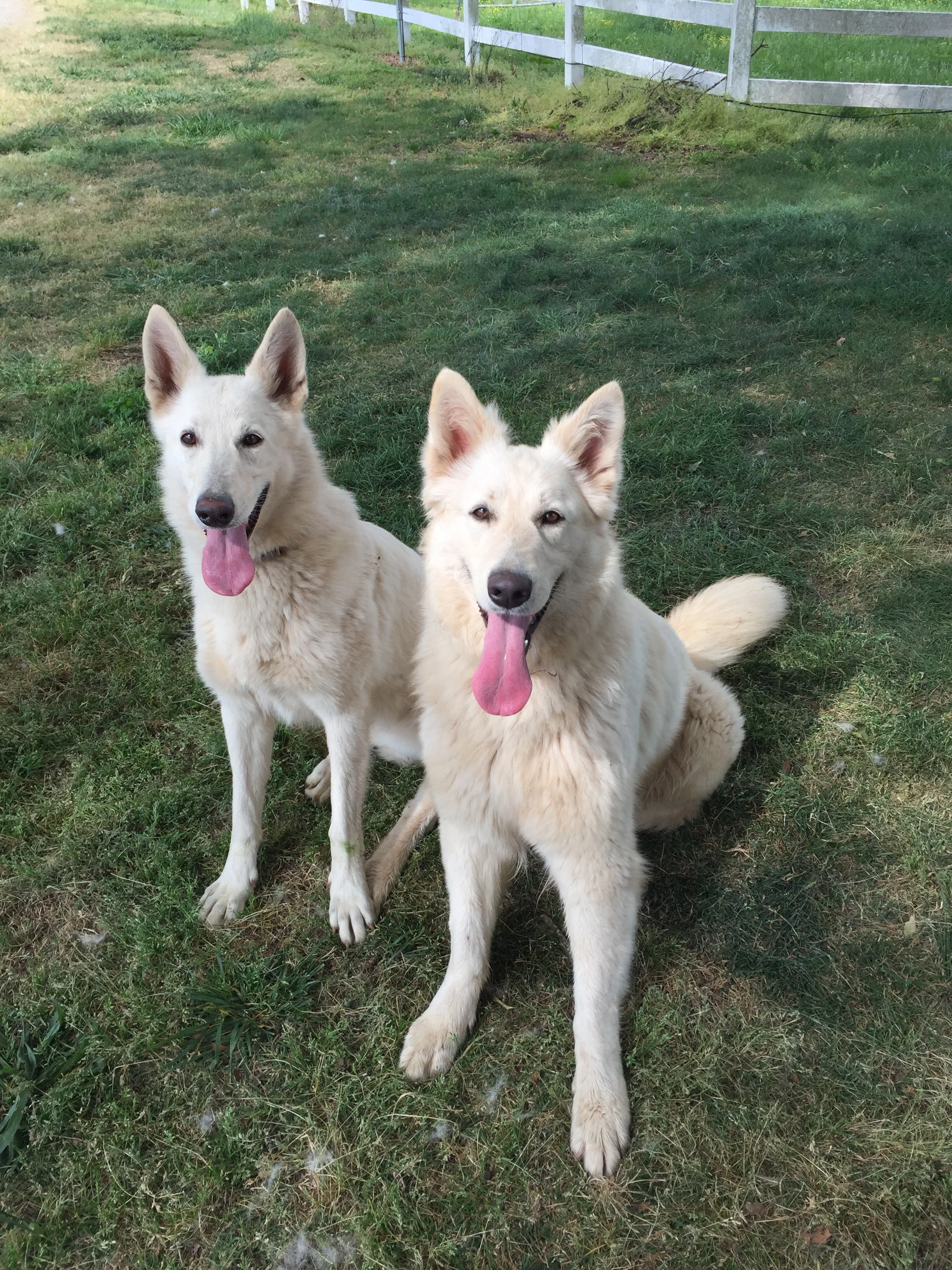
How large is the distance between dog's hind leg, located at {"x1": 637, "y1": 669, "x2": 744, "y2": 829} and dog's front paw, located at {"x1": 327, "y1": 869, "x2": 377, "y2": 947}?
952 mm

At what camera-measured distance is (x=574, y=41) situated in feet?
32.5

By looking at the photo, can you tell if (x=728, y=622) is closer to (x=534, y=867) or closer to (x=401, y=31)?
(x=534, y=867)

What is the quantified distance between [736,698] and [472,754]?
143cm

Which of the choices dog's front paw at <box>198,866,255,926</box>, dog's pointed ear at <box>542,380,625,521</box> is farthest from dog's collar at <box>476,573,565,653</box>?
dog's front paw at <box>198,866,255,926</box>

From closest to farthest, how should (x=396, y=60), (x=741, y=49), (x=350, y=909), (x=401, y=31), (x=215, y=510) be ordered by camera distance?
1. (x=215, y=510)
2. (x=350, y=909)
3. (x=741, y=49)
4. (x=401, y=31)
5. (x=396, y=60)

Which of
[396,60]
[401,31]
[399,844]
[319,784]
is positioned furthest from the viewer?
[396,60]

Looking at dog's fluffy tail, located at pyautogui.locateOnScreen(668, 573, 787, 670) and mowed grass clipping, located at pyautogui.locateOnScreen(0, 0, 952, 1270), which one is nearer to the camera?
mowed grass clipping, located at pyautogui.locateOnScreen(0, 0, 952, 1270)

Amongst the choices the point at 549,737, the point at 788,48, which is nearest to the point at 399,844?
the point at 549,737

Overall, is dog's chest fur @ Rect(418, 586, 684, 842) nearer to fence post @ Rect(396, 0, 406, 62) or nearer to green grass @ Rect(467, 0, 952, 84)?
green grass @ Rect(467, 0, 952, 84)

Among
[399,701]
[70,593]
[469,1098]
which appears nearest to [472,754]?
[399,701]

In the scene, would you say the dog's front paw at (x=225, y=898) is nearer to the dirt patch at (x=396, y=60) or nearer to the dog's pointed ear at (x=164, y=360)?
the dog's pointed ear at (x=164, y=360)

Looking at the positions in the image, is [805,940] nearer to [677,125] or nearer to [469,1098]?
[469,1098]

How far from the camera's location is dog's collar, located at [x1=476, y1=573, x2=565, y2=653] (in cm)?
206

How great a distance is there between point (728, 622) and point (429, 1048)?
187 cm
